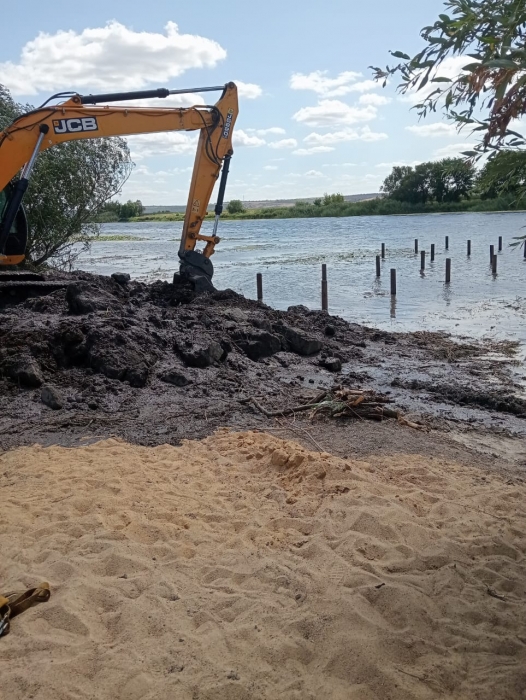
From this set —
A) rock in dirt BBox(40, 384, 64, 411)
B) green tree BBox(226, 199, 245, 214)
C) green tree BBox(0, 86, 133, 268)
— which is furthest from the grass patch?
rock in dirt BBox(40, 384, 64, 411)

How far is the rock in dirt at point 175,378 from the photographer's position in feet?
29.2

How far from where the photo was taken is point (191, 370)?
9352 mm

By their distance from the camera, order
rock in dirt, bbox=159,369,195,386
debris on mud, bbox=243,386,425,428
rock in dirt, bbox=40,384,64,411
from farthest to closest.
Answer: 1. rock in dirt, bbox=159,369,195,386
2. rock in dirt, bbox=40,384,64,411
3. debris on mud, bbox=243,386,425,428

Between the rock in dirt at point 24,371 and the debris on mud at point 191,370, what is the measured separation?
0.05 ft

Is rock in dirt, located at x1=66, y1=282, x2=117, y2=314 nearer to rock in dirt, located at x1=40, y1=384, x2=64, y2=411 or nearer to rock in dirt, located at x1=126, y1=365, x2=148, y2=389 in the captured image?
rock in dirt, located at x1=126, y1=365, x2=148, y2=389

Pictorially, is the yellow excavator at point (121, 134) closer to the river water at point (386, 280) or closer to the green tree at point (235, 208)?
the river water at point (386, 280)

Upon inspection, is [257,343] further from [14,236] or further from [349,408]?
[14,236]

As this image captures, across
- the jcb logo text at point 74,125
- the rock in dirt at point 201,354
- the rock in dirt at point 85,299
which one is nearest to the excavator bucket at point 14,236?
the jcb logo text at point 74,125

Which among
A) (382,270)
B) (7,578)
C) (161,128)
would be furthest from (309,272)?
(7,578)

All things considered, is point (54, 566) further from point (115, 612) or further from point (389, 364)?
A: point (389, 364)

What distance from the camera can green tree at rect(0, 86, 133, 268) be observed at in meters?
19.0

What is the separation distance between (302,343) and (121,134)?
5.63 meters

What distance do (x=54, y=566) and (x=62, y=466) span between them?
6.45 feet

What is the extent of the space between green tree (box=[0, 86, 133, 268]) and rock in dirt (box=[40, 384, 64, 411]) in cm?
1239
